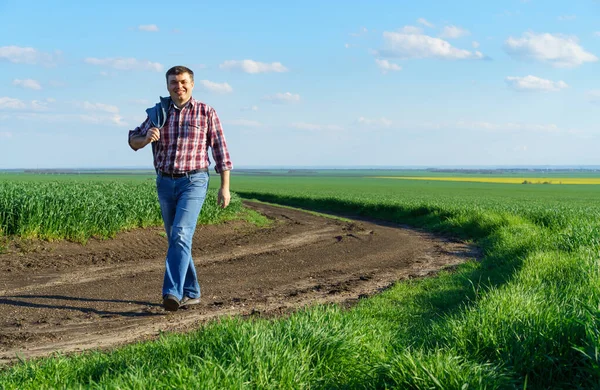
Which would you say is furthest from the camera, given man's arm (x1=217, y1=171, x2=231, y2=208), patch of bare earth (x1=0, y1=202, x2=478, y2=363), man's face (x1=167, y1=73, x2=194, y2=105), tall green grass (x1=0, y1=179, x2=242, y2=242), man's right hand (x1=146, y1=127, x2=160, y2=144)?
tall green grass (x1=0, y1=179, x2=242, y2=242)

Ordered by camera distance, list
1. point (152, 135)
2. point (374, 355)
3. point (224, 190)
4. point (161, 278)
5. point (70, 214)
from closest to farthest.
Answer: point (374, 355) → point (152, 135) → point (224, 190) → point (161, 278) → point (70, 214)

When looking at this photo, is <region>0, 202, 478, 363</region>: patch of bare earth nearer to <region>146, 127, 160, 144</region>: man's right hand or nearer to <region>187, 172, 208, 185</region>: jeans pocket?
<region>187, 172, 208, 185</region>: jeans pocket

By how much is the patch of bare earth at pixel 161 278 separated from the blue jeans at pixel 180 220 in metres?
0.40

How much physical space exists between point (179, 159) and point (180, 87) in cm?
82

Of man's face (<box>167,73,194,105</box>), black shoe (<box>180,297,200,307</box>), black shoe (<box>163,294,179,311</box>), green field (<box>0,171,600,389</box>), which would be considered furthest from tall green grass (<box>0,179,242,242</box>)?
green field (<box>0,171,600,389</box>)

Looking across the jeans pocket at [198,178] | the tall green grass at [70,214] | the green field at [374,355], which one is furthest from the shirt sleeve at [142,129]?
the tall green grass at [70,214]

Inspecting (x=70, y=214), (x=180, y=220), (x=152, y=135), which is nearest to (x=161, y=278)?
(x=180, y=220)

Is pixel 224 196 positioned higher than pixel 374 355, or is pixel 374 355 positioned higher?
pixel 224 196

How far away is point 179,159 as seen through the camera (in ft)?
21.6

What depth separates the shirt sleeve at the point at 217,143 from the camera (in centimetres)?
678

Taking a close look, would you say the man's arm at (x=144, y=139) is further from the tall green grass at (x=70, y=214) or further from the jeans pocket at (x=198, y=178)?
the tall green grass at (x=70, y=214)

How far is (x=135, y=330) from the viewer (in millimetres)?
5730

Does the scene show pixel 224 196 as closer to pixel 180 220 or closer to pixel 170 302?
pixel 180 220

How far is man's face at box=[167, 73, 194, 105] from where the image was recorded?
255 inches
